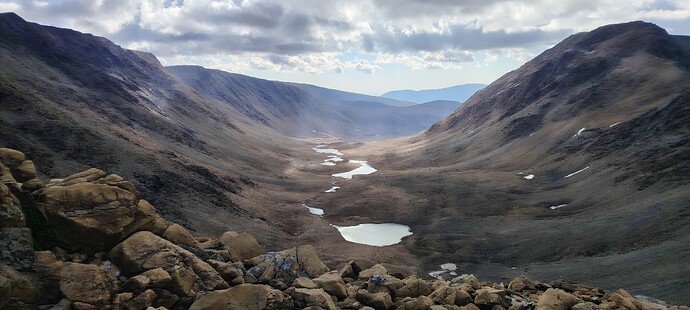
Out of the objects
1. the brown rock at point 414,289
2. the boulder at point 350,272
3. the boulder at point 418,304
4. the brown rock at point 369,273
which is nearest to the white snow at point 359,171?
the boulder at point 350,272

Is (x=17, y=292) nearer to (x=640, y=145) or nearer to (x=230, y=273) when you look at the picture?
(x=230, y=273)

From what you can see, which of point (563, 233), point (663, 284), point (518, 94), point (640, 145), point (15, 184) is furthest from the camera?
point (518, 94)

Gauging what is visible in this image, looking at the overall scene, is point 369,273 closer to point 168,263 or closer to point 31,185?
point 168,263

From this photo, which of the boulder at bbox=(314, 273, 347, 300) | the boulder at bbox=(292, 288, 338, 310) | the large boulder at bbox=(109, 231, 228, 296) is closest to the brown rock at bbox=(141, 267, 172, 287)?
the large boulder at bbox=(109, 231, 228, 296)

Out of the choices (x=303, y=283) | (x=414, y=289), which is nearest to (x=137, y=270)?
(x=303, y=283)

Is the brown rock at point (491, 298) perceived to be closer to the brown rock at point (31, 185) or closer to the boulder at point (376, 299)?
the boulder at point (376, 299)

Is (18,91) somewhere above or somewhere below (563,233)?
above

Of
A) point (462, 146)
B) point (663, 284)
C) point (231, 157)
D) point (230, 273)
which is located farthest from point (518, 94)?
point (230, 273)
